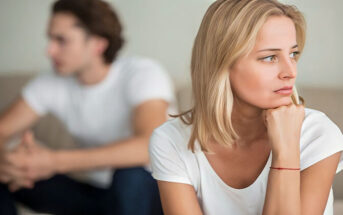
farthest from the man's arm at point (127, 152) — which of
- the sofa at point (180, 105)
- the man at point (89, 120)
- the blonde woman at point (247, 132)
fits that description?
the blonde woman at point (247, 132)

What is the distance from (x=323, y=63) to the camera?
86cm

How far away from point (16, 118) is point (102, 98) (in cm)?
27

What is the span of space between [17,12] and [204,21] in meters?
1.29

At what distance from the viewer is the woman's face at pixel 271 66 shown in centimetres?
67

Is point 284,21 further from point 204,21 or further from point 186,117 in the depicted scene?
point 186,117

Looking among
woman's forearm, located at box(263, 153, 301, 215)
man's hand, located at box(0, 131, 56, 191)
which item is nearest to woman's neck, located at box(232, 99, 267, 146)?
woman's forearm, located at box(263, 153, 301, 215)

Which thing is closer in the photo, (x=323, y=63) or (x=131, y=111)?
(x=323, y=63)

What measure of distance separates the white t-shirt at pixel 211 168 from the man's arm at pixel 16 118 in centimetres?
75

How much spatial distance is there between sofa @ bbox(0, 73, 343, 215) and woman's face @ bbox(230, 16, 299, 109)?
161 millimetres

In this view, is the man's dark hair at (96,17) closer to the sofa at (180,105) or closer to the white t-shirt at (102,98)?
the white t-shirt at (102,98)

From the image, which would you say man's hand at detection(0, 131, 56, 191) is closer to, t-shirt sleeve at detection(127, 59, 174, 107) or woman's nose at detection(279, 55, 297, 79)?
t-shirt sleeve at detection(127, 59, 174, 107)

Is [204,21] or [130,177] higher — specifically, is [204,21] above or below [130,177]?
above

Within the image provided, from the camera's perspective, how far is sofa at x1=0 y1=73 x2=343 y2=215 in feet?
2.80

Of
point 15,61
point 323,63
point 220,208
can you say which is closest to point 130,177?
point 220,208
